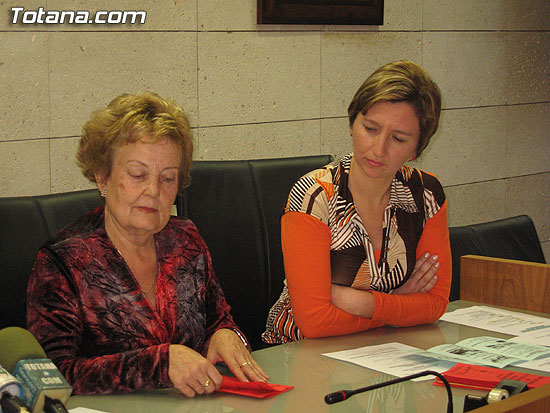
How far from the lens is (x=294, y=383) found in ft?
6.12

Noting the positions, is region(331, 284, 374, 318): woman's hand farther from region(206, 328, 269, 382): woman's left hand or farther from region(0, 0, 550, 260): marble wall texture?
region(0, 0, 550, 260): marble wall texture

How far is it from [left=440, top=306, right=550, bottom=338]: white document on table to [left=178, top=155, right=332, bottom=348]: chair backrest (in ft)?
2.54

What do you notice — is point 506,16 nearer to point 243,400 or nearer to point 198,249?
point 198,249

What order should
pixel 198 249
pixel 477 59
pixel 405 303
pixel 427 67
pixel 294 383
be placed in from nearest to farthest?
1. pixel 294 383
2. pixel 198 249
3. pixel 405 303
4. pixel 427 67
5. pixel 477 59

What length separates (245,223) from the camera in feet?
9.82

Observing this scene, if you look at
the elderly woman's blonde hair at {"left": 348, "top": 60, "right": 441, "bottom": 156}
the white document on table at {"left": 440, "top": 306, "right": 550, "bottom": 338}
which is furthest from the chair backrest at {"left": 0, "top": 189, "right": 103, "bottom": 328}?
the white document on table at {"left": 440, "top": 306, "right": 550, "bottom": 338}

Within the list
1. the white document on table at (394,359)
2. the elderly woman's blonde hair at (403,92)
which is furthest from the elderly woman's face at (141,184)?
the elderly woman's blonde hair at (403,92)

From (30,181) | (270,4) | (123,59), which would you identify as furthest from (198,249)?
(270,4)

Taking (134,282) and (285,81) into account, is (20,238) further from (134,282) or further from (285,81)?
(285,81)

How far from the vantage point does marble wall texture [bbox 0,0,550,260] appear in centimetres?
292

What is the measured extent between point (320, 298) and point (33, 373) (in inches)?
44.9

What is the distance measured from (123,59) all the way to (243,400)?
1.76m

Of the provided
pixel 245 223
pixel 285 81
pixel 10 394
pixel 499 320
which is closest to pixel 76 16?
pixel 245 223

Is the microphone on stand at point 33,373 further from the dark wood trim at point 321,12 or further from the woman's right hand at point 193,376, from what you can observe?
the dark wood trim at point 321,12
